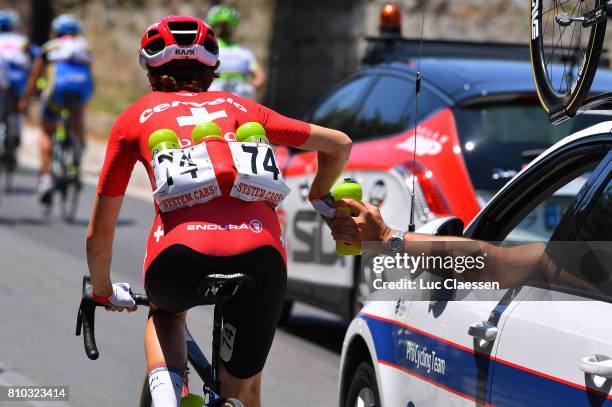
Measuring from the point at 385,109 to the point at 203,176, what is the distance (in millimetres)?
4382

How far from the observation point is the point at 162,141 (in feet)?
15.0

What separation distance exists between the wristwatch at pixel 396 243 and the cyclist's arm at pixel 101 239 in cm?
91

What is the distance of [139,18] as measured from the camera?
3042cm

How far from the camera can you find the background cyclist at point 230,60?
13.5 meters

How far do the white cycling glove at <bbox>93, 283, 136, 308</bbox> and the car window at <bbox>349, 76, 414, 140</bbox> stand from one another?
3.72 meters

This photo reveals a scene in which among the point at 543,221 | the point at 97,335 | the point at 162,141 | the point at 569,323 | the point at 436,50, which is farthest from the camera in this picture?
the point at 436,50

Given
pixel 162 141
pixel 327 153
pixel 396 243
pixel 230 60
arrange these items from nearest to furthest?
1. pixel 162 141
2. pixel 396 243
3. pixel 327 153
4. pixel 230 60

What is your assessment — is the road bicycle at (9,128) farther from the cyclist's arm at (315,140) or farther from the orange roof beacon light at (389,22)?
the cyclist's arm at (315,140)

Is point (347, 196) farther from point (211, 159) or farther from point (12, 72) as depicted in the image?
point (12, 72)

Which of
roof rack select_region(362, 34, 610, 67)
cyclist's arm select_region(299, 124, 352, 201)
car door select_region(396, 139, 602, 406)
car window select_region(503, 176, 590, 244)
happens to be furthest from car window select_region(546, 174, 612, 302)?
roof rack select_region(362, 34, 610, 67)

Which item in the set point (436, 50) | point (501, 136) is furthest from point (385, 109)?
point (436, 50)

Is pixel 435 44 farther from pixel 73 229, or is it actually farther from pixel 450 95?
pixel 73 229

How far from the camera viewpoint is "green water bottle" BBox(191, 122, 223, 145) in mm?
4598

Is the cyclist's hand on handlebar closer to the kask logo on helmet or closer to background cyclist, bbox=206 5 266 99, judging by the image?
the kask logo on helmet
